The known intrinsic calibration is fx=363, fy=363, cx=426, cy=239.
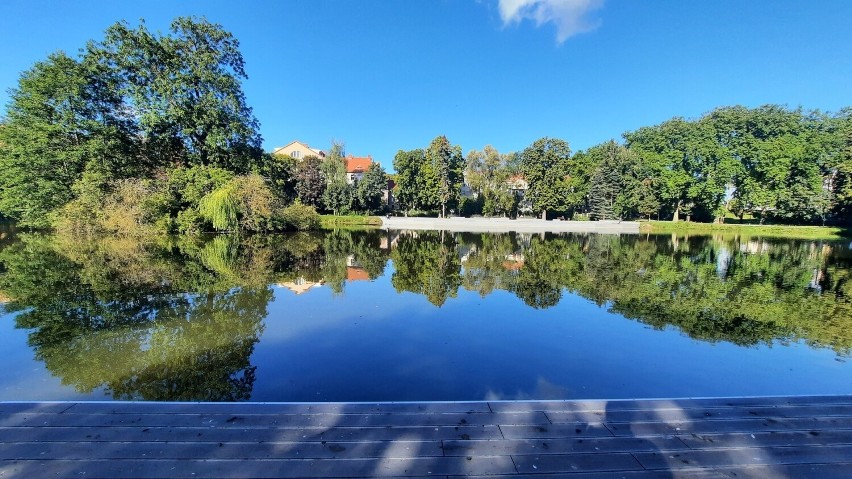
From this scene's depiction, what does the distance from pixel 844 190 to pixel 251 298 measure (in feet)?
159

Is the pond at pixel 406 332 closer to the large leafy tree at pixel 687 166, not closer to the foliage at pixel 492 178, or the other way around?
the large leafy tree at pixel 687 166

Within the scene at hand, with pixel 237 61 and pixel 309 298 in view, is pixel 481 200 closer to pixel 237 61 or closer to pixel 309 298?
pixel 237 61

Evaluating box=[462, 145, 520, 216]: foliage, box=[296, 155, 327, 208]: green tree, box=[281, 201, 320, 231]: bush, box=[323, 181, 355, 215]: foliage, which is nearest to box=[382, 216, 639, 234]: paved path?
box=[323, 181, 355, 215]: foliage

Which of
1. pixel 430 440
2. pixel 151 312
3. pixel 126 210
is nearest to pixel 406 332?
pixel 430 440

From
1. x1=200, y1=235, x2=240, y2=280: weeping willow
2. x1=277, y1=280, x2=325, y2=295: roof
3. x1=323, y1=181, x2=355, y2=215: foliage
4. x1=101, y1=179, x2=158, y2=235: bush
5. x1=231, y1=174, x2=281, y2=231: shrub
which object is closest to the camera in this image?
x1=277, y1=280, x2=325, y2=295: roof

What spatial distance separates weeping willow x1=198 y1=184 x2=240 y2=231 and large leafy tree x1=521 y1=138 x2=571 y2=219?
107 feet

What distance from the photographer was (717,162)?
1565 inches

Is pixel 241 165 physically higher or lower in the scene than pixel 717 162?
lower

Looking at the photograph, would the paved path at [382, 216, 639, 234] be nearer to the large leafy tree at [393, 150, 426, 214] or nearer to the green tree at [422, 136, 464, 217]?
the green tree at [422, 136, 464, 217]

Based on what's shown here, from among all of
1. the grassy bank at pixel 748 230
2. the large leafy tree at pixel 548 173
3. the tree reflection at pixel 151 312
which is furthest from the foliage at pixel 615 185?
the tree reflection at pixel 151 312

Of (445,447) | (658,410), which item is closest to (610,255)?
(658,410)

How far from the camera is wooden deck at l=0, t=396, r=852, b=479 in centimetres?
246

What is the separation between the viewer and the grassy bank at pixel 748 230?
34.0 m

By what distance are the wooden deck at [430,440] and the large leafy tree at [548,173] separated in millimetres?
41645
